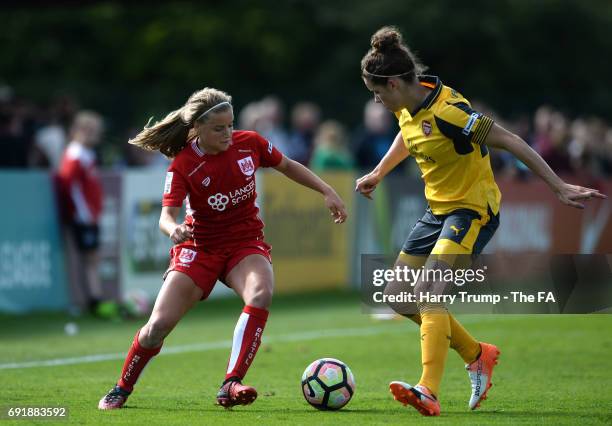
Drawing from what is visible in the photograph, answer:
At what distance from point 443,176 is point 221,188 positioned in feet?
4.70

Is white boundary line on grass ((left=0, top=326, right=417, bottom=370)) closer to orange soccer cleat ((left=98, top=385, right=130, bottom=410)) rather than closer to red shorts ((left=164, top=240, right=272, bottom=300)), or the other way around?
orange soccer cleat ((left=98, top=385, right=130, bottom=410))

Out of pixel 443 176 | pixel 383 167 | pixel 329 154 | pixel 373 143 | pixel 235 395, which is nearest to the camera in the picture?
pixel 235 395

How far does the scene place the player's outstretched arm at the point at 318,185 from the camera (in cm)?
854

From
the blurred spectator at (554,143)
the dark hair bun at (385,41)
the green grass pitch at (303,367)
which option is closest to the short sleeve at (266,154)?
the dark hair bun at (385,41)

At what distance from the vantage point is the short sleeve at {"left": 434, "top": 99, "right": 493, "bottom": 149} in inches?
314

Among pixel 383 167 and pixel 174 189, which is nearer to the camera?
pixel 174 189

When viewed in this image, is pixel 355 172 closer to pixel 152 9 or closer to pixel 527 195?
pixel 527 195

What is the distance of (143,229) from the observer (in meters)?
16.2

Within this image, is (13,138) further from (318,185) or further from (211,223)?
(318,185)

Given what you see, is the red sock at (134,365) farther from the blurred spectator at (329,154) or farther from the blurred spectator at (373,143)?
the blurred spectator at (373,143)

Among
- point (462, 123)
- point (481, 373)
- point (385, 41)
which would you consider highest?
point (385, 41)

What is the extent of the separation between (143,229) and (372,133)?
461cm

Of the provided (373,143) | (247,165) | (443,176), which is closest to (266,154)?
(247,165)

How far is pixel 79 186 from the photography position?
591 inches
